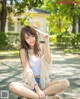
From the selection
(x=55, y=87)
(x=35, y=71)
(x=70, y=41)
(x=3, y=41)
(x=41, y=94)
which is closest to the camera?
(x=41, y=94)

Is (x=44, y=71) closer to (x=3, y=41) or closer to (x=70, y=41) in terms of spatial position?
(x=70, y=41)

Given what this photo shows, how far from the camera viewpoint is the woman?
574 cm

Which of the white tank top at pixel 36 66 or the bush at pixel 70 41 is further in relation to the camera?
the bush at pixel 70 41

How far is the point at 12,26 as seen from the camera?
176 ft

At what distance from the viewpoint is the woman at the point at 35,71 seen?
574 cm

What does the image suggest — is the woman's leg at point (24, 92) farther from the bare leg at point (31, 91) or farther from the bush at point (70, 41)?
the bush at point (70, 41)

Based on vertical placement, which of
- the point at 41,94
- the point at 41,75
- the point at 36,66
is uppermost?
the point at 36,66

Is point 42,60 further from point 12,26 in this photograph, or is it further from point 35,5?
point 12,26

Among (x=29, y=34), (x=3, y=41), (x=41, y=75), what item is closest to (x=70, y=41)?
(x=3, y=41)

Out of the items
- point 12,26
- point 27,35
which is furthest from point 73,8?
point 27,35

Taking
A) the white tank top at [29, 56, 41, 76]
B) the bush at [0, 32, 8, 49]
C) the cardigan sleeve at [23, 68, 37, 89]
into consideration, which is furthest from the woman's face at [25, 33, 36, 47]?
the bush at [0, 32, 8, 49]

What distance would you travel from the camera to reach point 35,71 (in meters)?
5.95

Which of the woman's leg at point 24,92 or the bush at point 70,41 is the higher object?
the woman's leg at point 24,92

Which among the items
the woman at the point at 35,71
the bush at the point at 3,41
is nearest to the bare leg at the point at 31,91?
the woman at the point at 35,71
